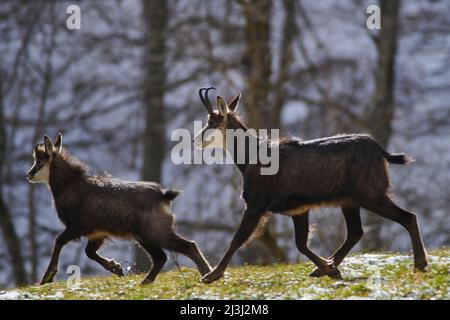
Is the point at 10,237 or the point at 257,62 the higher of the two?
the point at 257,62

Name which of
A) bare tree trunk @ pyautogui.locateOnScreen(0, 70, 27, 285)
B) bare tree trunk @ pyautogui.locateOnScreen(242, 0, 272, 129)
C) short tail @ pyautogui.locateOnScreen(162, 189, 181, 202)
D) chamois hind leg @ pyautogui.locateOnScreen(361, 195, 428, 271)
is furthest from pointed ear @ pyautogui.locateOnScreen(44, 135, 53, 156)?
bare tree trunk @ pyautogui.locateOnScreen(0, 70, 27, 285)

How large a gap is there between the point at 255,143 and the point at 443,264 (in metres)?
2.82

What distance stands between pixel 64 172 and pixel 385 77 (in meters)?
15.5

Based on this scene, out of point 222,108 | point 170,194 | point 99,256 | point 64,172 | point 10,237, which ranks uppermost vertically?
point 222,108

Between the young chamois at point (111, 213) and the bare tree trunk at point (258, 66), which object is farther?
the bare tree trunk at point (258, 66)

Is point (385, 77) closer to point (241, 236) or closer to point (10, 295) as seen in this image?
point (241, 236)

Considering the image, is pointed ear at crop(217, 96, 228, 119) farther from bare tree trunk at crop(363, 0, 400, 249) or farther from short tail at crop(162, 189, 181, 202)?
A: bare tree trunk at crop(363, 0, 400, 249)

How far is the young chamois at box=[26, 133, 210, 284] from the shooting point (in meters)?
13.5

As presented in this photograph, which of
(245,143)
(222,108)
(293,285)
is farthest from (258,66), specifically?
(293,285)

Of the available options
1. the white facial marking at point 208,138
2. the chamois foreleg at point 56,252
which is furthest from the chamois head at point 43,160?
the white facial marking at point 208,138

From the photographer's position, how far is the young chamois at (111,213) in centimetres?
1353

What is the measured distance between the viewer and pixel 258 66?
2605 cm

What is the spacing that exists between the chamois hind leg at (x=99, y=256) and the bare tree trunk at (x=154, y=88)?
13720 millimetres

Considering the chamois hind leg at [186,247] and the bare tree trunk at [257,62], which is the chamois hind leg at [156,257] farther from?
the bare tree trunk at [257,62]
